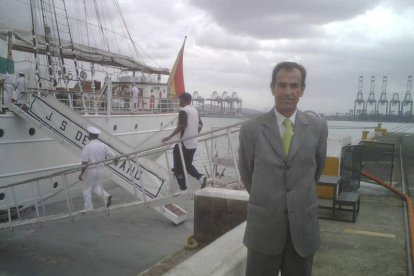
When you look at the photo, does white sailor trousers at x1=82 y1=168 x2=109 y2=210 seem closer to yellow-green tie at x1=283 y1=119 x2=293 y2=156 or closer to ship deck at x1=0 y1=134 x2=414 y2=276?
ship deck at x1=0 y1=134 x2=414 y2=276

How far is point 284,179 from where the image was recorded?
2346 millimetres

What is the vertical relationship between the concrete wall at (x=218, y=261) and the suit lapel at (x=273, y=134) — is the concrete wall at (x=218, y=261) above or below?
below

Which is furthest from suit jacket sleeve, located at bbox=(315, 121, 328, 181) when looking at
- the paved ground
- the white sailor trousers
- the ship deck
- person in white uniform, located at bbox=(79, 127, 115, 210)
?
the white sailor trousers

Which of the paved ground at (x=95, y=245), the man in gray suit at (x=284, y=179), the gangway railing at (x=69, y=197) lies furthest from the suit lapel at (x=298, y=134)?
the paved ground at (x=95, y=245)

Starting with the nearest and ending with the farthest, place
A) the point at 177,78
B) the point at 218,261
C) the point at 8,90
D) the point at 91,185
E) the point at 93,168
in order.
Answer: the point at 218,261 → the point at 93,168 → the point at 91,185 → the point at 8,90 → the point at 177,78

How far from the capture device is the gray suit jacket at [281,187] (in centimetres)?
235

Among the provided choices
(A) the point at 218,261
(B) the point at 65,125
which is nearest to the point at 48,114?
(B) the point at 65,125

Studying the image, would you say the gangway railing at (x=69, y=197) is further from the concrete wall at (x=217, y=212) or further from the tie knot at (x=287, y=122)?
the tie knot at (x=287, y=122)

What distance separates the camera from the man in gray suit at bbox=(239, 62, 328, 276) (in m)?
2.35

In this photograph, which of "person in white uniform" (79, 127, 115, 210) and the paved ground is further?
"person in white uniform" (79, 127, 115, 210)

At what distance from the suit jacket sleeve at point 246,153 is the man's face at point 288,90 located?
247 mm

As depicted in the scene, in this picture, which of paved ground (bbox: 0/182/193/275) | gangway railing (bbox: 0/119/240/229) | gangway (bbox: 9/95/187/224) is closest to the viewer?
gangway railing (bbox: 0/119/240/229)

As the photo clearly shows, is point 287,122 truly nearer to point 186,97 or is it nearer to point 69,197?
point 186,97

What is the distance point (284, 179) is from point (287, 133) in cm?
28
